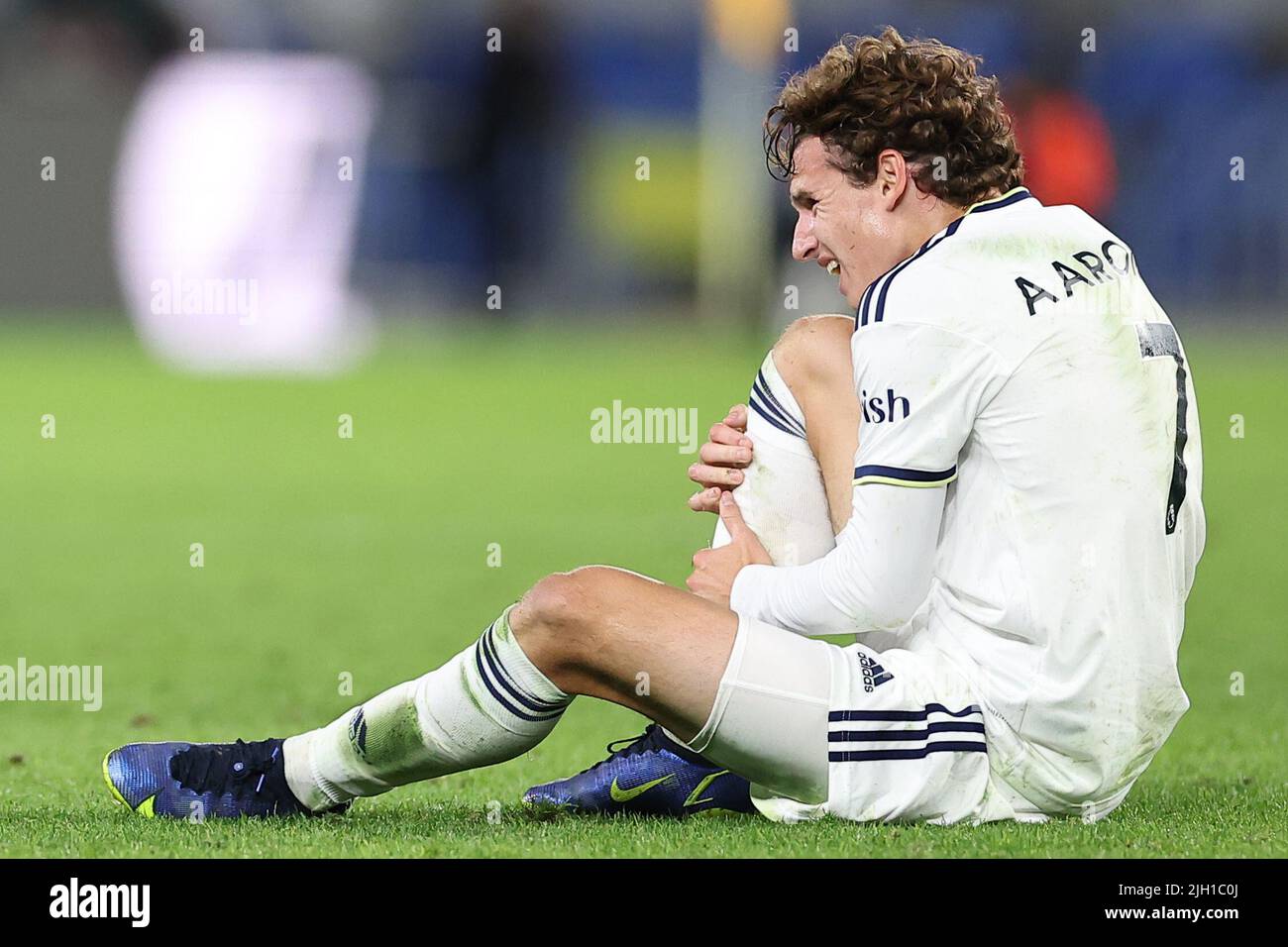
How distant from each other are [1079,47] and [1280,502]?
1479 cm

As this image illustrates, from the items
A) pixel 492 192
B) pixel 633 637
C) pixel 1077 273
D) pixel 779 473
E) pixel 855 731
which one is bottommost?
pixel 855 731

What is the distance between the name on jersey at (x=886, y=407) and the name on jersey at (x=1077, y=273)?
0.30 meters

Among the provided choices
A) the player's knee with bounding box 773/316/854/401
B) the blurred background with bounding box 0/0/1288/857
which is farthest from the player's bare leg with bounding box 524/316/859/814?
the blurred background with bounding box 0/0/1288/857

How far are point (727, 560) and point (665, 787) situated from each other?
0.51 m

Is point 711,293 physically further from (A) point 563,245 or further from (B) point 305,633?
(B) point 305,633

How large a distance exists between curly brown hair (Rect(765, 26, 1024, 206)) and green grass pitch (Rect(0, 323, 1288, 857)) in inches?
23.0

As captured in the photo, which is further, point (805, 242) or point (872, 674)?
point (805, 242)

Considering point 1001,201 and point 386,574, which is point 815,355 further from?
point 386,574

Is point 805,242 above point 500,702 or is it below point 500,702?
above

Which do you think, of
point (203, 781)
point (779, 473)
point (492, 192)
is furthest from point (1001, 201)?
point (492, 192)

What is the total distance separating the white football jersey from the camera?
3.52m

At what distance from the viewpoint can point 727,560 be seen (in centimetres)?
392

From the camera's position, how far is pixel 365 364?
2220 cm

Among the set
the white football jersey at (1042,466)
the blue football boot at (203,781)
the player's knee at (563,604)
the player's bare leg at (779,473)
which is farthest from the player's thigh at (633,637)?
the blue football boot at (203,781)
